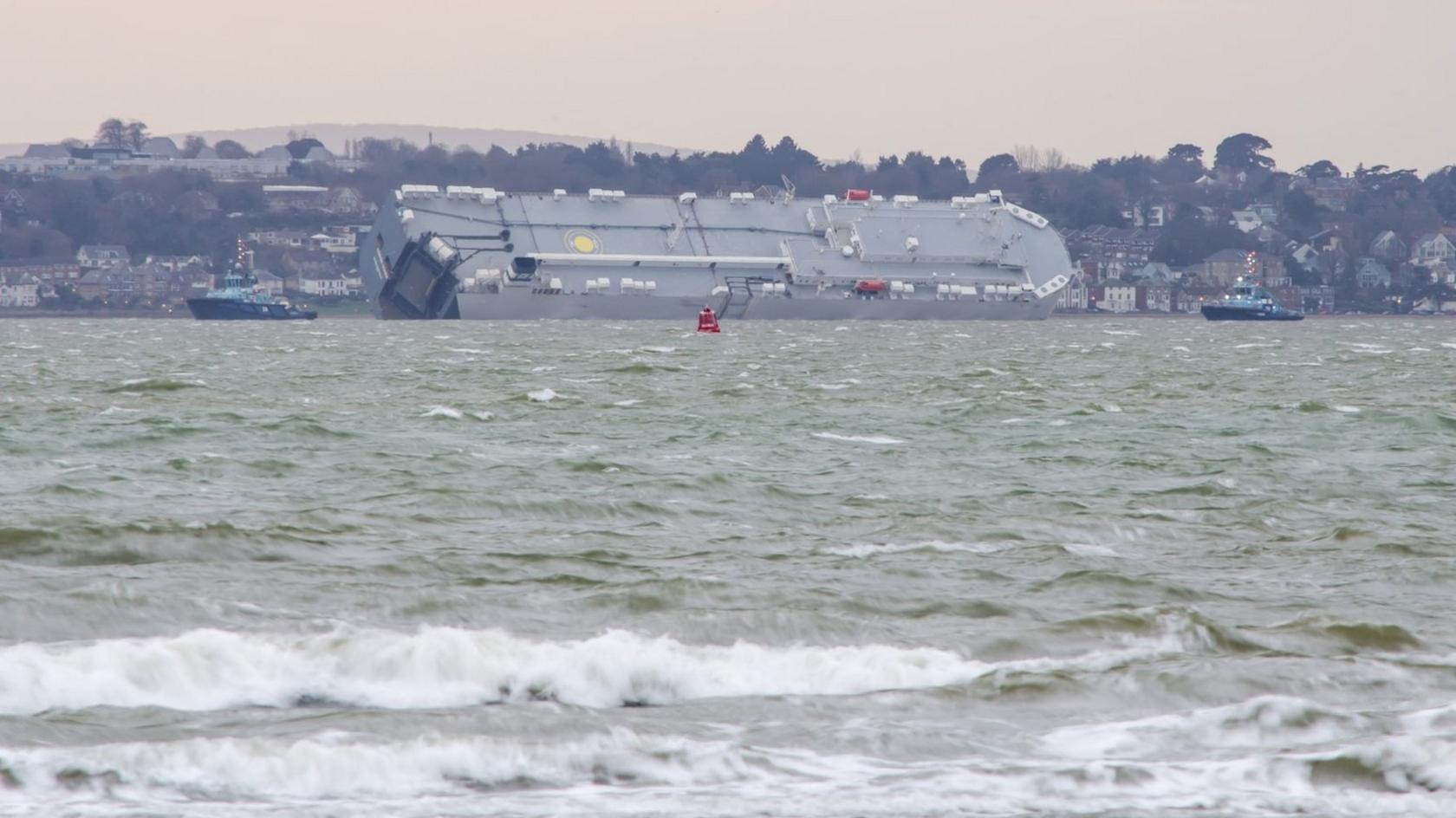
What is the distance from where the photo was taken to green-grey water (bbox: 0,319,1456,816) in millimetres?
6766

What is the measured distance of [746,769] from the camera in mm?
6898

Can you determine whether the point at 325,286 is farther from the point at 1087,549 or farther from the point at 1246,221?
the point at 1087,549

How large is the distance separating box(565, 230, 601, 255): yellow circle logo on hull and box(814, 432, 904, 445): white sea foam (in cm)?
7185

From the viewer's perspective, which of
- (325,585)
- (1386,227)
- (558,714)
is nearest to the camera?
(558,714)

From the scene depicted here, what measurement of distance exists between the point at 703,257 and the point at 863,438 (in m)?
72.7

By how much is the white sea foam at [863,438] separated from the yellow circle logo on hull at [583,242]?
7185 cm

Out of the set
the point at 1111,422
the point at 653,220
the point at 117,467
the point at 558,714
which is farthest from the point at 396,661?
the point at 653,220

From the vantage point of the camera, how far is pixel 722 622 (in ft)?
30.2

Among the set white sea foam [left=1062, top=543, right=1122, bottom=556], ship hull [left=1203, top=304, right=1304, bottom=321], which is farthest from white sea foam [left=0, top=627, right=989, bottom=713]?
ship hull [left=1203, top=304, right=1304, bottom=321]

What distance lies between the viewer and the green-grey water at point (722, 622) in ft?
22.2

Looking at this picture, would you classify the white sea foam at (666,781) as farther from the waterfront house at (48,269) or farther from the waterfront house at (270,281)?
the waterfront house at (48,269)

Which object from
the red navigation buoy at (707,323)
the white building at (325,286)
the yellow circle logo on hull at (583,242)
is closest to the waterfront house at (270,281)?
the white building at (325,286)

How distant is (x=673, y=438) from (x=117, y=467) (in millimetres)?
5952

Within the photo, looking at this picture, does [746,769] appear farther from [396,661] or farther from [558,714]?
[396,661]
